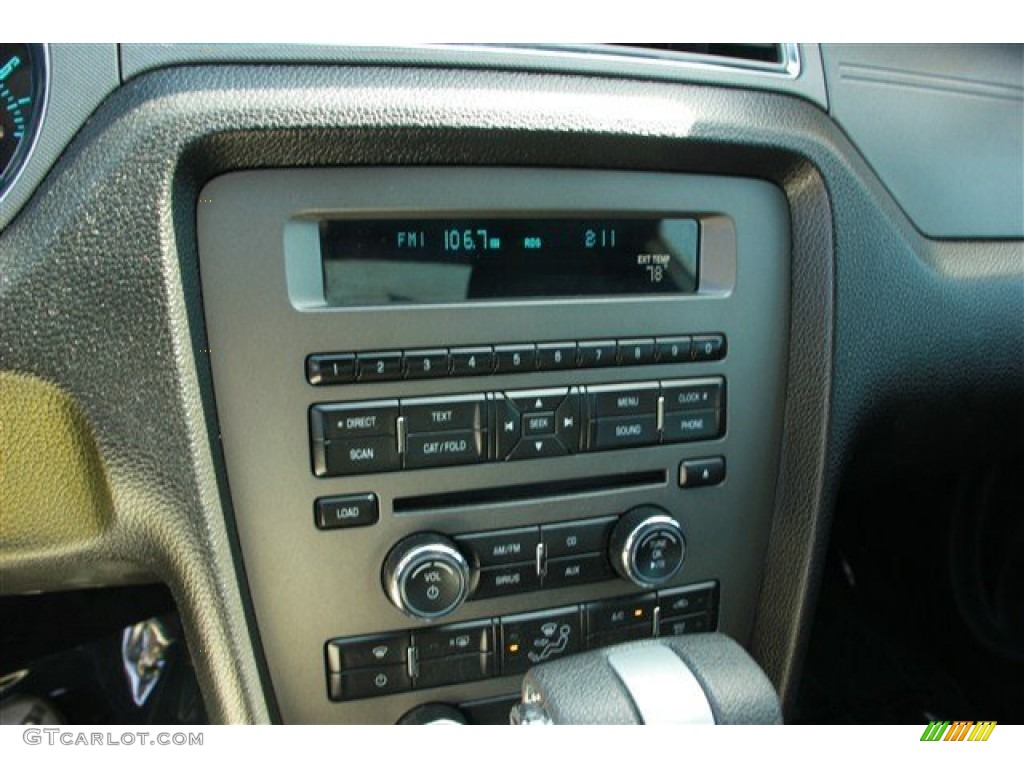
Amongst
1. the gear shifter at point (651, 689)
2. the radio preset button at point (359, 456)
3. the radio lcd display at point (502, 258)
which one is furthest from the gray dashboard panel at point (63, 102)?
the gear shifter at point (651, 689)

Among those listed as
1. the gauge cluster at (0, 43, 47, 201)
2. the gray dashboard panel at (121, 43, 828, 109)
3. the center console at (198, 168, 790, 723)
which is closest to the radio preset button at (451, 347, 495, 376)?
the center console at (198, 168, 790, 723)

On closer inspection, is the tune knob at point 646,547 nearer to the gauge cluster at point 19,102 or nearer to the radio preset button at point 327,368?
the radio preset button at point 327,368

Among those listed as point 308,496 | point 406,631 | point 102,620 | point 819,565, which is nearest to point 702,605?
point 819,565

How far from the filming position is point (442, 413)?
0.73 meters

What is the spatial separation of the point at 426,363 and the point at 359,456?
0.09 metres

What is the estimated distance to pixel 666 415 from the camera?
799mm

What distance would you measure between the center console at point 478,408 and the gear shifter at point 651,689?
0.13m

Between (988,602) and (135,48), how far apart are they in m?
1.22

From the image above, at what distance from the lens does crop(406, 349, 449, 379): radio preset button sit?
710 mm

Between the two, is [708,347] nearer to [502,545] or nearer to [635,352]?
[635,352]

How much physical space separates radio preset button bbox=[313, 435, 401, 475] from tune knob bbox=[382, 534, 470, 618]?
75mm

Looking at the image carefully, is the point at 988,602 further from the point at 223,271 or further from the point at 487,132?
the point at 223,271

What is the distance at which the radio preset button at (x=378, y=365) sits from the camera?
2.31 ft
